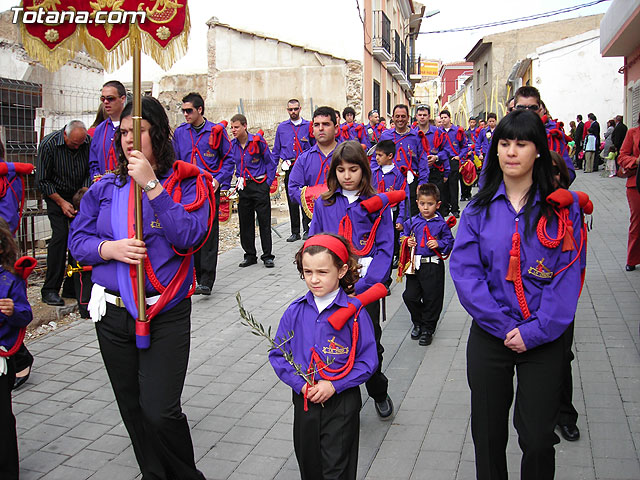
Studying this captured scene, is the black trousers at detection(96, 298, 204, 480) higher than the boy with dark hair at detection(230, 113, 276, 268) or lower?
lower

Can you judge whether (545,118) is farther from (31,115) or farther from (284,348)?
(31,115)

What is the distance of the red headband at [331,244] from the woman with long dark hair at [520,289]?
0.56 m

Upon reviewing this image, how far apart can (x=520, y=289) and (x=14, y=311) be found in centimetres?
293

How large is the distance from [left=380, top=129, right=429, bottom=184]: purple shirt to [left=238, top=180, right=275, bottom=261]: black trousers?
2.09 meters

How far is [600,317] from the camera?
6953 mm

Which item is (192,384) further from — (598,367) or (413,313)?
(598,367)

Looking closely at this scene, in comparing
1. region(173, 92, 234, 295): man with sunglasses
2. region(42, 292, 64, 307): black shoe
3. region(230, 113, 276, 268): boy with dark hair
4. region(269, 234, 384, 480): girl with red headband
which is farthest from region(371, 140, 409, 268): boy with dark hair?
region(269, 234, 384, 480): girl with red headband

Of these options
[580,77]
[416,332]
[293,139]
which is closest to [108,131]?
[416,332]

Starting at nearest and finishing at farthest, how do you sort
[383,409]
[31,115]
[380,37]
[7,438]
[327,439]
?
[327,439]
[7,438]
[383,409]
[31,115]
[380,37]

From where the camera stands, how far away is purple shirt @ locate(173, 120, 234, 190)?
8797mm

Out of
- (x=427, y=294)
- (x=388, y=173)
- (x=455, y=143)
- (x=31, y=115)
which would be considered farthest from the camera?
(x=455, y=143)

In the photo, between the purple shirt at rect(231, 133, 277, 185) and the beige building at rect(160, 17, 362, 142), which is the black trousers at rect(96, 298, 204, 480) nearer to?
the purple shirt at rect(231, 133, 277, 185)

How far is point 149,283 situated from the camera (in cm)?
353

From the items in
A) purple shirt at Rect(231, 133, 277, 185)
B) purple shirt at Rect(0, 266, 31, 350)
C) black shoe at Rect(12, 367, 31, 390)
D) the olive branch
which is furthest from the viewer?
purple shirt at Rect(231, 133, 277, 185)
